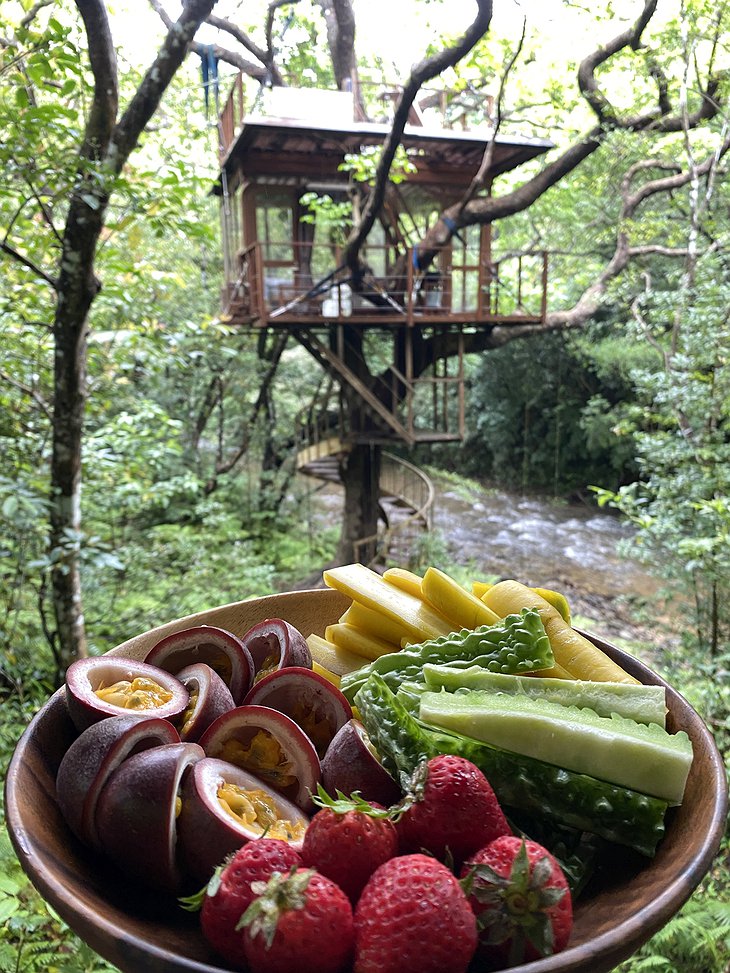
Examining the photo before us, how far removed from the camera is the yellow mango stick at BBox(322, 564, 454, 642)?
125 centimetres

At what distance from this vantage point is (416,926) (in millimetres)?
628

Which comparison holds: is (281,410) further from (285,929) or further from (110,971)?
(285,929)

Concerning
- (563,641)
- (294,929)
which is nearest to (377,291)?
(563,641)

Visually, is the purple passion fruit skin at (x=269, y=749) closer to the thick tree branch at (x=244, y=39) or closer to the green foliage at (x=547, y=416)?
the thick tree branch at (x=244, y=39)

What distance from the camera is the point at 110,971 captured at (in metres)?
1.97

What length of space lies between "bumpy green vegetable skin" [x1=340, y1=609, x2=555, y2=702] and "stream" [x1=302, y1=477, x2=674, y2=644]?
6189 mm

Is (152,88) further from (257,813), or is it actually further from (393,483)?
(393,483)

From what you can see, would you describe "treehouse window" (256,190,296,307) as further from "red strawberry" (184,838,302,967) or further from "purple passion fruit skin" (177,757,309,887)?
"red strawberry" (184,838,302,967)

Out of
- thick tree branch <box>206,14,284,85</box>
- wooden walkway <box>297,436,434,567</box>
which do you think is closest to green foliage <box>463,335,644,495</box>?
wooden walkway <box>297,436,434,567</box>

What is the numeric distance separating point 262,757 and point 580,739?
423 mm

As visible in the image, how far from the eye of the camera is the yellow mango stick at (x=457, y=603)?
124 cm

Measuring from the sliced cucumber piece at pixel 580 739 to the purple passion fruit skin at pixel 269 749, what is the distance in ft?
0.57

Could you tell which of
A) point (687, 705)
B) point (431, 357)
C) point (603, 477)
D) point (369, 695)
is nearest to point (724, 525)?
point (687, 705)

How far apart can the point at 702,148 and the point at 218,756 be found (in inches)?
378
